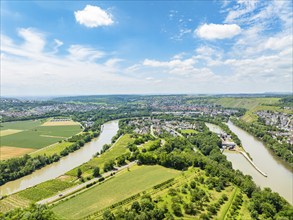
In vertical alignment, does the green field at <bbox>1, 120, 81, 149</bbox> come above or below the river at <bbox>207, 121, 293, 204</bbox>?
above

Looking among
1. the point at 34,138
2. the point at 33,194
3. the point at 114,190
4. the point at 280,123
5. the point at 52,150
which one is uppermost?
the point at 280,123

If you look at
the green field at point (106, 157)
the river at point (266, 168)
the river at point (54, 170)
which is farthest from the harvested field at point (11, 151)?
the river at point (266, 168)

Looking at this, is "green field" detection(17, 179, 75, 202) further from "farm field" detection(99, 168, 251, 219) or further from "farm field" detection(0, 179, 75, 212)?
"farm field" detection(99, 168, 251, 219)

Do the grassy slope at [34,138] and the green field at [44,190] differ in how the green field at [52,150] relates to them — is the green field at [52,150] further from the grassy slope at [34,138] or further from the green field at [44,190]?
the green field at [44,190]

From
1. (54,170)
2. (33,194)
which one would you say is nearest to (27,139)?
(54,170)

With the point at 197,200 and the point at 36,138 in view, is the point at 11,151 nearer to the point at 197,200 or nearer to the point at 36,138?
the point at 36,138

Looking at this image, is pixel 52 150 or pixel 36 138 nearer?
pixel 52 150

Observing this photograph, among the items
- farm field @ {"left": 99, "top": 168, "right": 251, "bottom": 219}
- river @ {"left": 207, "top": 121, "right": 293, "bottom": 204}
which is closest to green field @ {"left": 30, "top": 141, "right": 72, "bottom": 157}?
farm field @ {"left": 99, "top": 168, "right": 251, "bottom": 219}
